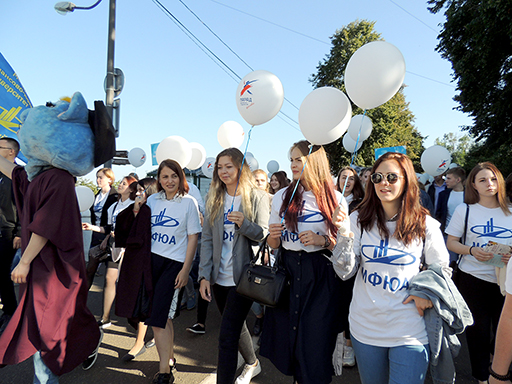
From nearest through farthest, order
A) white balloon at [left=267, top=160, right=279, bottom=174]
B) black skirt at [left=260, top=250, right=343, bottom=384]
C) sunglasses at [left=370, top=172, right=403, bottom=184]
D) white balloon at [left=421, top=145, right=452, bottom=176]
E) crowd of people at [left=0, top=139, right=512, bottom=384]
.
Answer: crowd of people at [left=0, top=139, right=512, bottom=384]
sunglasses at [left=370, top=172, right=403, bottom=184]
black skirt at [left=260, top=250, right=343, bottom=384]
white balloon at [left=421, top=145, right=452, bottom=176]
white balloon at [left=267, top=160, right=279, bottom=174]

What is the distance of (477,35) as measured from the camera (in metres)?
10.4

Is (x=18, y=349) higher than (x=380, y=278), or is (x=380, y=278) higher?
(x=380, y=278)

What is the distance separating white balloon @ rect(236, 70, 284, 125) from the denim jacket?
2027mm

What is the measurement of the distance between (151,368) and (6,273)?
2.23m

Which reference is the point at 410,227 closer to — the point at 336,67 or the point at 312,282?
the point at 312,282

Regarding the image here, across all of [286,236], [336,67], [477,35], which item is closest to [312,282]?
[286,236]

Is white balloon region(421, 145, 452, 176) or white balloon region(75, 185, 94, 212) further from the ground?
white balloon region(421, 145, 452, 176)

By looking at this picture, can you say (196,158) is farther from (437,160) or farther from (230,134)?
(437,160)

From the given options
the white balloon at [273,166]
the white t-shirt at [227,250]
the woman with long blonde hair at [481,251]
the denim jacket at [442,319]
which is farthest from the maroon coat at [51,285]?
the white balloon at [273,166]

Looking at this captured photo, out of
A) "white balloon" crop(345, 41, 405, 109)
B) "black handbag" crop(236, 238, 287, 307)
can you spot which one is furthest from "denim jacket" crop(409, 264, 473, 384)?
"white balloon" crop(345, 41, 405, 109)

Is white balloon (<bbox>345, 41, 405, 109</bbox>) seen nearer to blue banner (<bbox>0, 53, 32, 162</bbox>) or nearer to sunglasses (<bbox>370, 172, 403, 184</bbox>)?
sunglasses (<bbox>370, 172, 403, 184</bbox>)

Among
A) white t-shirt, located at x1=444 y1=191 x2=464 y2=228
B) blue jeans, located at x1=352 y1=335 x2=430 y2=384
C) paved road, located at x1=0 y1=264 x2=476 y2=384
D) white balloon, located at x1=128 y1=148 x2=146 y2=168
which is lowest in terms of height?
paved road, located at x1=0 y1=264 x2=476 y2=384

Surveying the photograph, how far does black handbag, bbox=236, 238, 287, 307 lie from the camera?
7.02ft

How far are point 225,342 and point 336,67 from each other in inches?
904
